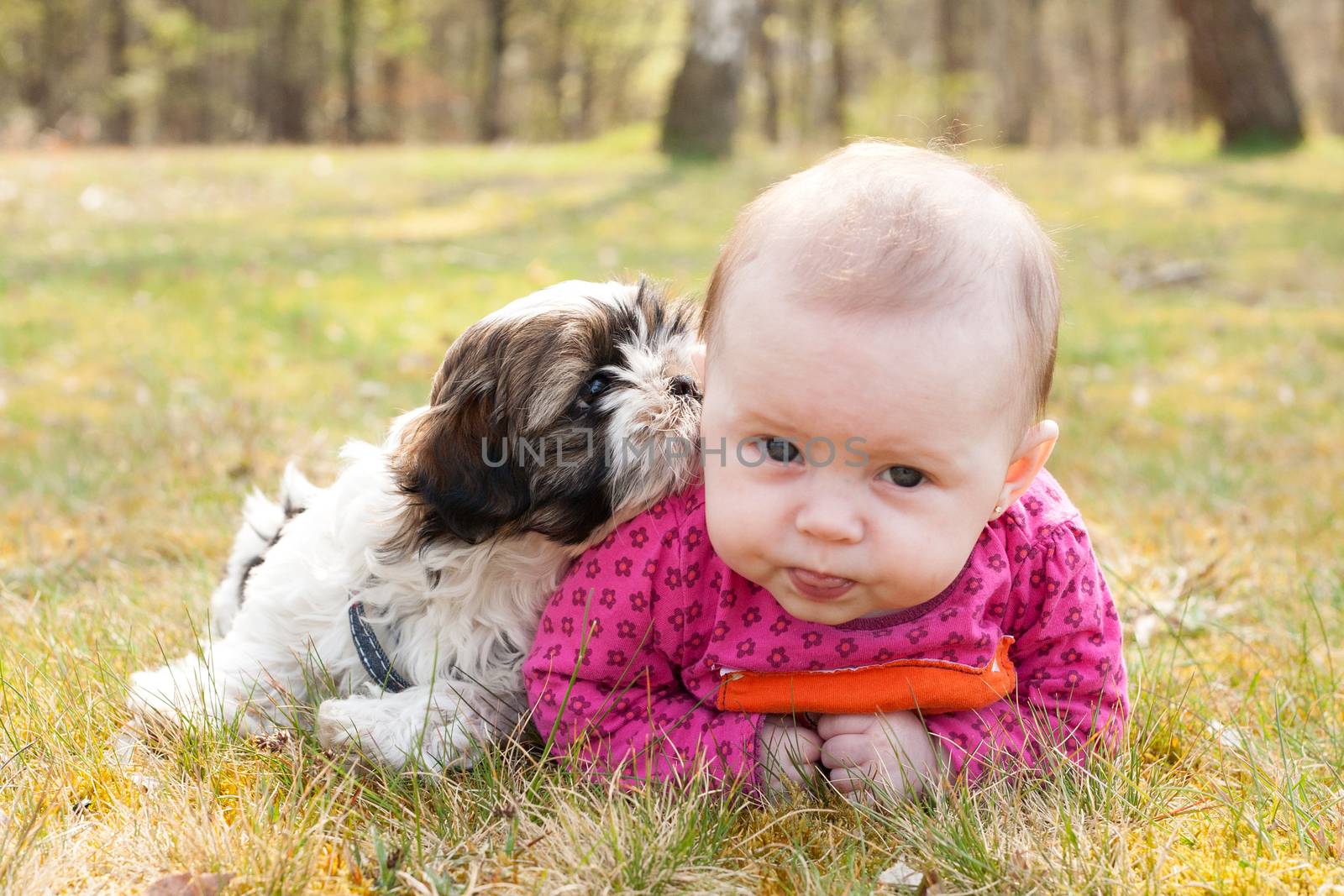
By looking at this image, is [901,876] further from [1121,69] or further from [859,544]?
[1121,69]

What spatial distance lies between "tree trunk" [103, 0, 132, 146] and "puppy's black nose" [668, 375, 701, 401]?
36.8 metres

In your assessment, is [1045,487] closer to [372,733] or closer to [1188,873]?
[1188,873]

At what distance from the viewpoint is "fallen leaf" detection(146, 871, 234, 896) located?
1.92 meters

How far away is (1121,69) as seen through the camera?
32.0 m

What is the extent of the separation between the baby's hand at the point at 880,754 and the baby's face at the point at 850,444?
314 millimetres

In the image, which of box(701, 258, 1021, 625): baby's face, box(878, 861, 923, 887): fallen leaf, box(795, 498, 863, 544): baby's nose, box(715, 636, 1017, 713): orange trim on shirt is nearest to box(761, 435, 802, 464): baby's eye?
box(701, 258, 1021, 625): baby's face

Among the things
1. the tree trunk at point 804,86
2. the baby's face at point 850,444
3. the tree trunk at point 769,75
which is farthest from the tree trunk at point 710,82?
the tree trunk at point 804,86

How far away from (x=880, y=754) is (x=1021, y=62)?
32.0 metres

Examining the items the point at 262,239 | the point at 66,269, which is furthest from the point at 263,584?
the point at 262,239

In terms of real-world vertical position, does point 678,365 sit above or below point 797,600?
above

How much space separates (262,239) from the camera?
11.4 m

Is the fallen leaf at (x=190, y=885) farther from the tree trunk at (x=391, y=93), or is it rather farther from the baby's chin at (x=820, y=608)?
the tree trunk at (x=391, y=93)

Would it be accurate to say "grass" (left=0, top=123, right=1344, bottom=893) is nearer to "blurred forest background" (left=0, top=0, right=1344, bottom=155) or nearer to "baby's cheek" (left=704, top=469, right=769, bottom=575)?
"baby's cheek" (left=704, top=469, right=769, bottom=575)

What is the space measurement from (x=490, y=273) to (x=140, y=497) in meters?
4.86
